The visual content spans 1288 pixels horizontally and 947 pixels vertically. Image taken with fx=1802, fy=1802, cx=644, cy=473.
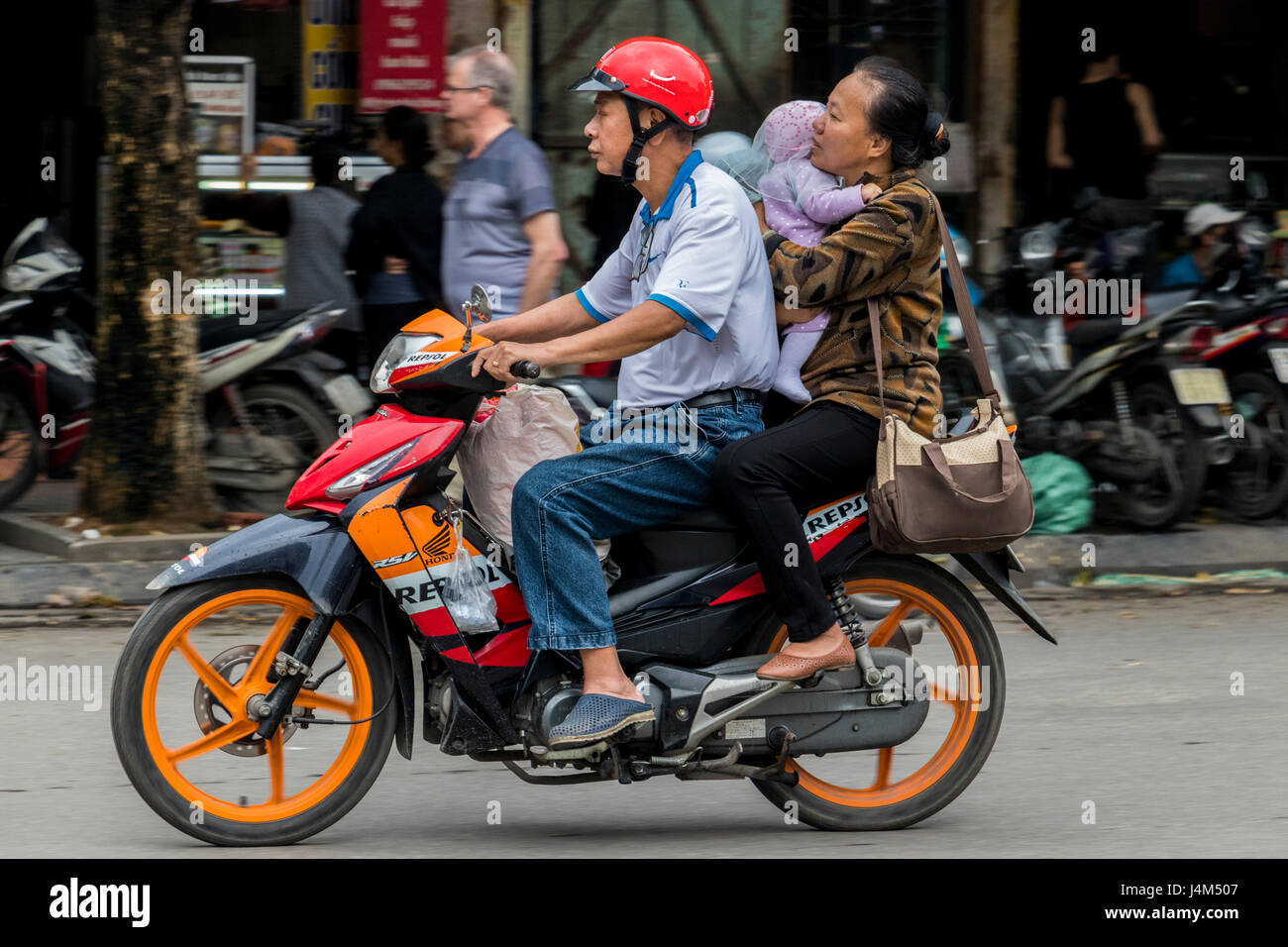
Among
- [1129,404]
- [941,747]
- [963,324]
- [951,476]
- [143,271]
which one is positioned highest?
[963,324]

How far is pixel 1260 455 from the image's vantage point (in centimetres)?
852

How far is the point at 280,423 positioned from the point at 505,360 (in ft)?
15.5

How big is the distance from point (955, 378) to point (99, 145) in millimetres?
6455

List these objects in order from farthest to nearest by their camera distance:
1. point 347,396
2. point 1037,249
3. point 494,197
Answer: point 1037,249 < point 347,396 < point 494,197

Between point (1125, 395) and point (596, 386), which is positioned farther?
point (1125, 395)

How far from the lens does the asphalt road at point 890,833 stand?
4359mm

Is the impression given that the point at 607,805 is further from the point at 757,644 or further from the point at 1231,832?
the point at 1231,832

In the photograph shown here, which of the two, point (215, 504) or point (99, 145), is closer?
point (215, 504)

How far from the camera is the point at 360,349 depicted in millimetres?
8945

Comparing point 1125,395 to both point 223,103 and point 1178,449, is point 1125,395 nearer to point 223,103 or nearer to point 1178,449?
point 1178,449

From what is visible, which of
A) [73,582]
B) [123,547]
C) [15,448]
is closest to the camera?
[73,582]

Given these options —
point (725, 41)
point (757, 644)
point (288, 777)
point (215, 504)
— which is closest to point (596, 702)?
point (757, 644)

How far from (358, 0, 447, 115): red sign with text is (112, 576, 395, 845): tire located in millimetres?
5971

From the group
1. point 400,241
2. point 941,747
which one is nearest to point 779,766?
point 941,747
